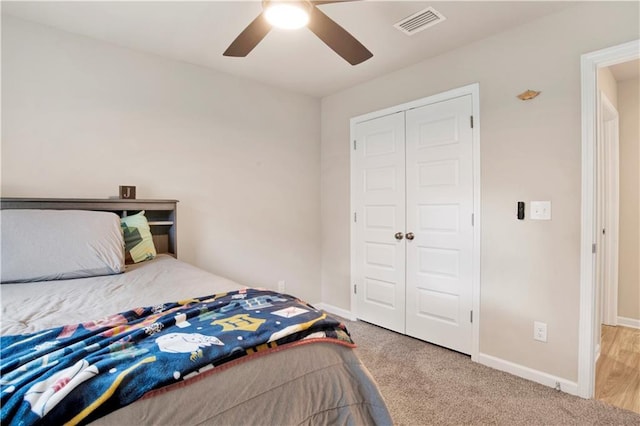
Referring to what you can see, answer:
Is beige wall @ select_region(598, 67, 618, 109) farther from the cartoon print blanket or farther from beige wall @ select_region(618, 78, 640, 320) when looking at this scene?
the cartoon print blanket

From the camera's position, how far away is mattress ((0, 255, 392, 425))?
29.0 inches

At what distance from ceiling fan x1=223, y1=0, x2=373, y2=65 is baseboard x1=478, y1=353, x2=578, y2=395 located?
7.59 feet

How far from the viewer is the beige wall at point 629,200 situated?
3.23 meters

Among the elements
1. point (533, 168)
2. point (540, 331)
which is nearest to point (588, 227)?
point (533, 168)

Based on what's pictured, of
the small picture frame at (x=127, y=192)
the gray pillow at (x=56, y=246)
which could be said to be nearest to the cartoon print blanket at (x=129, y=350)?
the gray pillow at (x=56, y=246)

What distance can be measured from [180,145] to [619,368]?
3.85 m

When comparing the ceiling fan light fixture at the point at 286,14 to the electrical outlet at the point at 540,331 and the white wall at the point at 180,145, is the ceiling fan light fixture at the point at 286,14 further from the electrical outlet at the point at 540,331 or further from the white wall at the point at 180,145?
the electrical outlet at the point at 540,331

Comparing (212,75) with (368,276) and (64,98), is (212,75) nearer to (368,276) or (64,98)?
(64,98)

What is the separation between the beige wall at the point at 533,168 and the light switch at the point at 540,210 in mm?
35

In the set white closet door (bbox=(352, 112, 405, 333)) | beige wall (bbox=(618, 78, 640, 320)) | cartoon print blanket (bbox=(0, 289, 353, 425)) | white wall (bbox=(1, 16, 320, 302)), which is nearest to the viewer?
cartoon print blanket (bbox=(0, 289, 353, 425))

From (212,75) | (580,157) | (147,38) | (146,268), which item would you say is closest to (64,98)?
(147,38)

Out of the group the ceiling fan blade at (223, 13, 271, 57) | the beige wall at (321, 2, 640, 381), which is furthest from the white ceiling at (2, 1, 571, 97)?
the ceiling fan blade at (223, 13, 271, 57)

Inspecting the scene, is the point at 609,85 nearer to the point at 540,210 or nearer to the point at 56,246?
the point at 540,210

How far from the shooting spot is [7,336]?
3.09 feet
